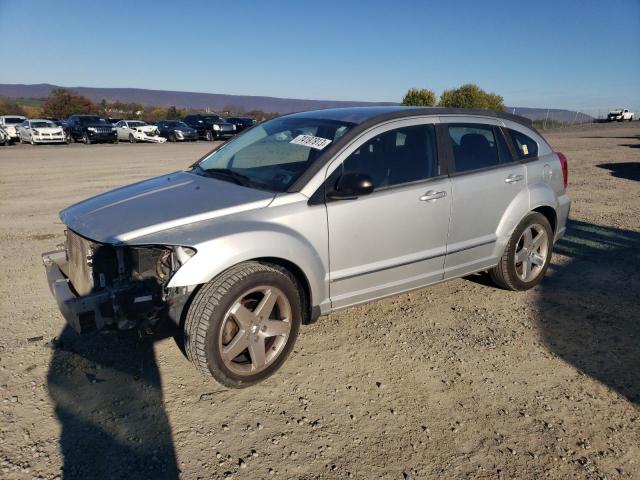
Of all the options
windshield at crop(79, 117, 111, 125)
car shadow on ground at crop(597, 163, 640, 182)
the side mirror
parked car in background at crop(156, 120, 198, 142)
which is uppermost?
windshield at crop(79, 117, 111, 125)

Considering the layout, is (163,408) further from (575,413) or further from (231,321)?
(575,413)

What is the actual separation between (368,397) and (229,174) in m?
1.99

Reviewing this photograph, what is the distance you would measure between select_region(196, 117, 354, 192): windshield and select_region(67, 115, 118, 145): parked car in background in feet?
91.1

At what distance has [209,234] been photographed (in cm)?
305

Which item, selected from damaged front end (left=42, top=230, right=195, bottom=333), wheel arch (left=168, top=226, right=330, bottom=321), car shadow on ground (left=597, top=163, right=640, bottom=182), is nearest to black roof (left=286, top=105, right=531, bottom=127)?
wheel arch (left=168, top=226, right=330, bottom=321)

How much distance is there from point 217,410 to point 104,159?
697 inches

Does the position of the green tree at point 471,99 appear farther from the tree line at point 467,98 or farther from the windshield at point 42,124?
the windshield at point 42,124

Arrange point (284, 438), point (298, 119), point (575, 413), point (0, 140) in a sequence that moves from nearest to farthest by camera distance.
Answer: point (284, 438), point (575, 413), point (298, 119), point (0, 140)

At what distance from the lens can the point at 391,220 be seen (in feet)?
12.3

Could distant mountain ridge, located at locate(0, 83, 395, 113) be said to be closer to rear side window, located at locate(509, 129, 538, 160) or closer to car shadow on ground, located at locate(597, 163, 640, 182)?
car shadow on ground, located at locate(597, 163, 640, 182)

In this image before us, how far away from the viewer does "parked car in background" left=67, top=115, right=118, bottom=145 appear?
29.0m

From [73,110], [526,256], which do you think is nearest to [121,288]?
[526,256]

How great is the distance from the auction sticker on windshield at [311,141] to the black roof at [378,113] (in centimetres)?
31

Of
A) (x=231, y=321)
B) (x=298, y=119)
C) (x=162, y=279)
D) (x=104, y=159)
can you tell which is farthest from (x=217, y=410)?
(x=104, y=159)
